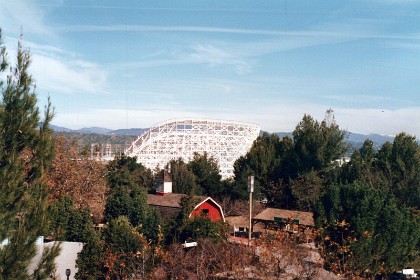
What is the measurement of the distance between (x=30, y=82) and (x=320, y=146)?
3028 cm

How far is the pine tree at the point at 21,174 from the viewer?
7043 millimetres

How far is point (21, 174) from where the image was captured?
7254mm

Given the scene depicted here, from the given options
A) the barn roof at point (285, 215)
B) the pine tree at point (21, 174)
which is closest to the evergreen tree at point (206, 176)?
the barn roof at point (285, 215)

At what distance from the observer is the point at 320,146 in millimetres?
35500

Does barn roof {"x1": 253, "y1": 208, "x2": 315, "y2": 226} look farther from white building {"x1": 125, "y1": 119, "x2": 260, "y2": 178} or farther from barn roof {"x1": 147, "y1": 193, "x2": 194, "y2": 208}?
white building {"x1": 125, "y1": 119, "x2": 260, "y2": 178}

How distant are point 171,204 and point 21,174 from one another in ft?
67.5

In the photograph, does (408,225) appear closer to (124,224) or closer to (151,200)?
(124,224)

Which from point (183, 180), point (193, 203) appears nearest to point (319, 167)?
point (183, 180)

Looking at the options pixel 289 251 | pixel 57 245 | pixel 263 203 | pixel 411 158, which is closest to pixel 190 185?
pixel 263 203

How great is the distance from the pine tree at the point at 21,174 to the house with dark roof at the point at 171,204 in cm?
1857

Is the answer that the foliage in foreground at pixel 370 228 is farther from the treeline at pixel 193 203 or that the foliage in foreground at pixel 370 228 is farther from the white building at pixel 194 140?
the white building at pixel 194 140

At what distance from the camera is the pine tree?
7.04 meters

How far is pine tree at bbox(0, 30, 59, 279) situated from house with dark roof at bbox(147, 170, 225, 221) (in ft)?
60.9

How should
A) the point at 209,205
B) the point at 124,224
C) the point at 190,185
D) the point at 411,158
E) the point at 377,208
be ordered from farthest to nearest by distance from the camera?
1. the point at 190,185
2. the point at 411,158
3. the point at 209,205
4. the point at 124,224
5. the point at 377,208
